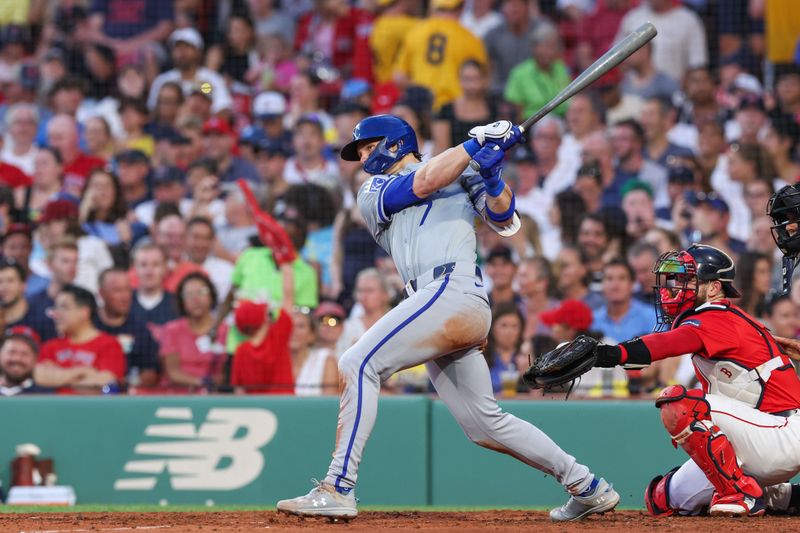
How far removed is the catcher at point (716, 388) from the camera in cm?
541

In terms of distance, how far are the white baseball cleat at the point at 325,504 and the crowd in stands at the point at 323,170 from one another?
→ 3252 mm

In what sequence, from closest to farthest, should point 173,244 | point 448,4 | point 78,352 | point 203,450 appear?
1. point 203,450
2. point 78,352
3. point 173,244
4. point 448,4

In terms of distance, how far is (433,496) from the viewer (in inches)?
326

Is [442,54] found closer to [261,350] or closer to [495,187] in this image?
[261,350]

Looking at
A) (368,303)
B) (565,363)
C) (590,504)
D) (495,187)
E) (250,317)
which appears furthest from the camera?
(368,303)

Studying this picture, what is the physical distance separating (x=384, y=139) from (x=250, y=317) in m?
3.51

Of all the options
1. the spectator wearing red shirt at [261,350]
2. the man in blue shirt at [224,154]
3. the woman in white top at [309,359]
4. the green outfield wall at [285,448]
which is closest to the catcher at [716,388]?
the green outfield wall at [285,448]

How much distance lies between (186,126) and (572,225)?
3.88m

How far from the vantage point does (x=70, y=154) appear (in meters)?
11.6

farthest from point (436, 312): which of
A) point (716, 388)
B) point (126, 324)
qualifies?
point (126, 324)

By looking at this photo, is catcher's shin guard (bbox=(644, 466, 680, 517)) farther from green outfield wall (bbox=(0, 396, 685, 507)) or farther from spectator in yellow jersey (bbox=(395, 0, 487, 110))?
spectator in yellow jersey (bbox=(395, 0, 487, 110))

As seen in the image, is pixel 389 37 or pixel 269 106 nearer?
pixel 269 106

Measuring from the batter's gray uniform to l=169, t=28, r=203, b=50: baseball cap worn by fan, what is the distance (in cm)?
752

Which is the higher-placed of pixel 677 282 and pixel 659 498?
pixel 677 282
